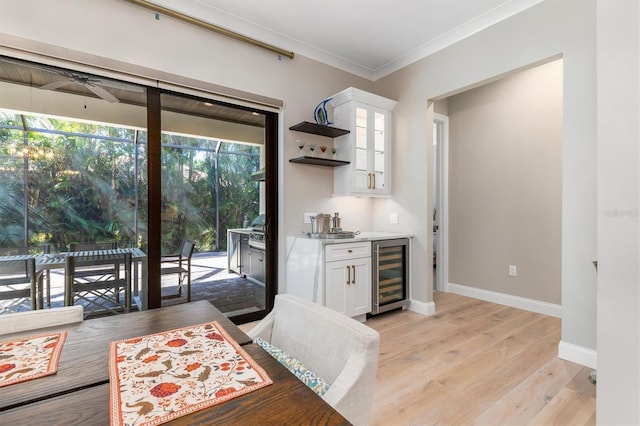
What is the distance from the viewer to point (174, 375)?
84cm

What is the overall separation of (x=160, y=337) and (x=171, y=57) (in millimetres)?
2414

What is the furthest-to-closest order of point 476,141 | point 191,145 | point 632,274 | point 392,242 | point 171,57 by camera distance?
point 476,141, point 392,242, point 191,145, point 171,57, point 632,274

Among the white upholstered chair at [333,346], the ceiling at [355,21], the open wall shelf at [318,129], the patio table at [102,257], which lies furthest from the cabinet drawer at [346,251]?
the ceiling at [355,21]

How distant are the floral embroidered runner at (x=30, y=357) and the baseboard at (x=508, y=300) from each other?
4085mm

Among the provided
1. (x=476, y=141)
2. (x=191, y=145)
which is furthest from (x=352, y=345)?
(x=476, y=141)

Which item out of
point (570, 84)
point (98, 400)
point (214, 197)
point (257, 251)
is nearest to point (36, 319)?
point (98, 400)

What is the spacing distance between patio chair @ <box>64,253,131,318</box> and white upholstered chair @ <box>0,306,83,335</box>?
4.59 feet

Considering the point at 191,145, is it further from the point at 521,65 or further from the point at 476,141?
the point at 476,141

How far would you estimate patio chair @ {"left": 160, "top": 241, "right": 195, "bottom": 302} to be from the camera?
274 centimetres

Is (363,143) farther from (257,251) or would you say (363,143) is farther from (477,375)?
(477,375)

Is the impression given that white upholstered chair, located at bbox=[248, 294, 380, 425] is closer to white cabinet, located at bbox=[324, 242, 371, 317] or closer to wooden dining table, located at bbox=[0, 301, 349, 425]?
wooden dining table, located at bbox=[0, 301, 349, 425]

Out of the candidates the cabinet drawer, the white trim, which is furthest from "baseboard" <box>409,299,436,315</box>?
the white trim

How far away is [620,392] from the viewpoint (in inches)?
57.7

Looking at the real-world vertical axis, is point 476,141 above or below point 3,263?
above
